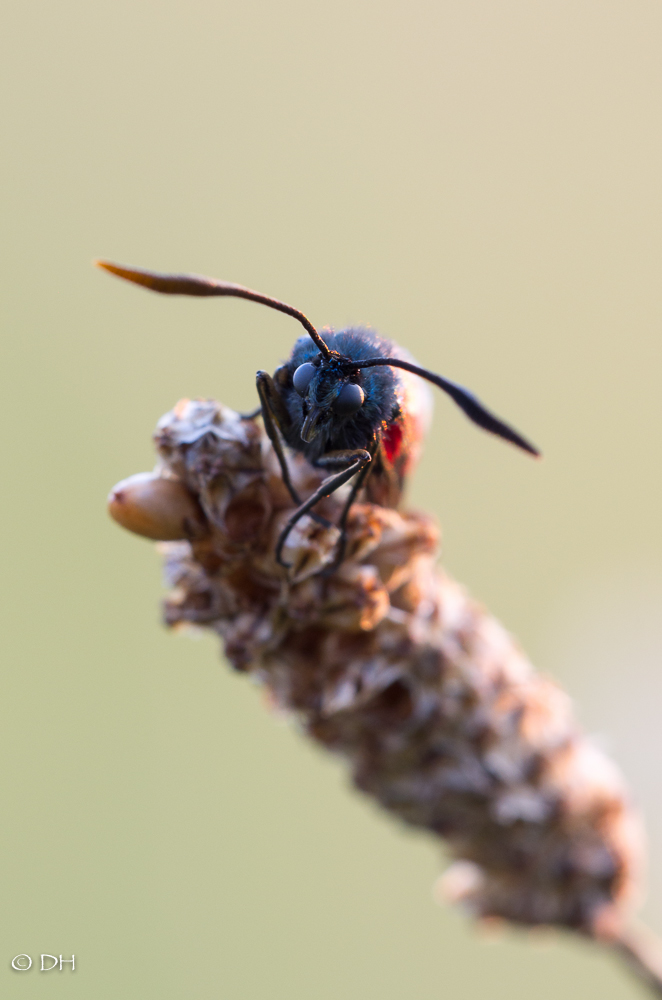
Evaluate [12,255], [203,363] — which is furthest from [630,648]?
[12,255]

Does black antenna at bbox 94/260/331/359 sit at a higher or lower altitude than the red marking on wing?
higher

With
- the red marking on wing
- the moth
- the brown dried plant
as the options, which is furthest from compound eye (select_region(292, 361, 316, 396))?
the red marking on wing

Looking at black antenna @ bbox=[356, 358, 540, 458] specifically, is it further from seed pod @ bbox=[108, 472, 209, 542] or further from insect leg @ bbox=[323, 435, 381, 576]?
seed pod @ bbox=[108, 472, 209, 542]

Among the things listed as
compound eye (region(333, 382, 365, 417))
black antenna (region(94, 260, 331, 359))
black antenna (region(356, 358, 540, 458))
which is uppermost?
black antenna (region(94, 260, 331, 359))

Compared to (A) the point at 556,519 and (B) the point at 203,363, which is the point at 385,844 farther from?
(B) the point at 203,363

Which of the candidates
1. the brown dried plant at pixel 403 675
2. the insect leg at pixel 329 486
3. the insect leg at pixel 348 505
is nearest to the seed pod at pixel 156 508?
the brown dried plant at pixel 403 675

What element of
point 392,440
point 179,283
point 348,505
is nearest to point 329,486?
point 348,505

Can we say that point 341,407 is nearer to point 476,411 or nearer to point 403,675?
point 476,411
